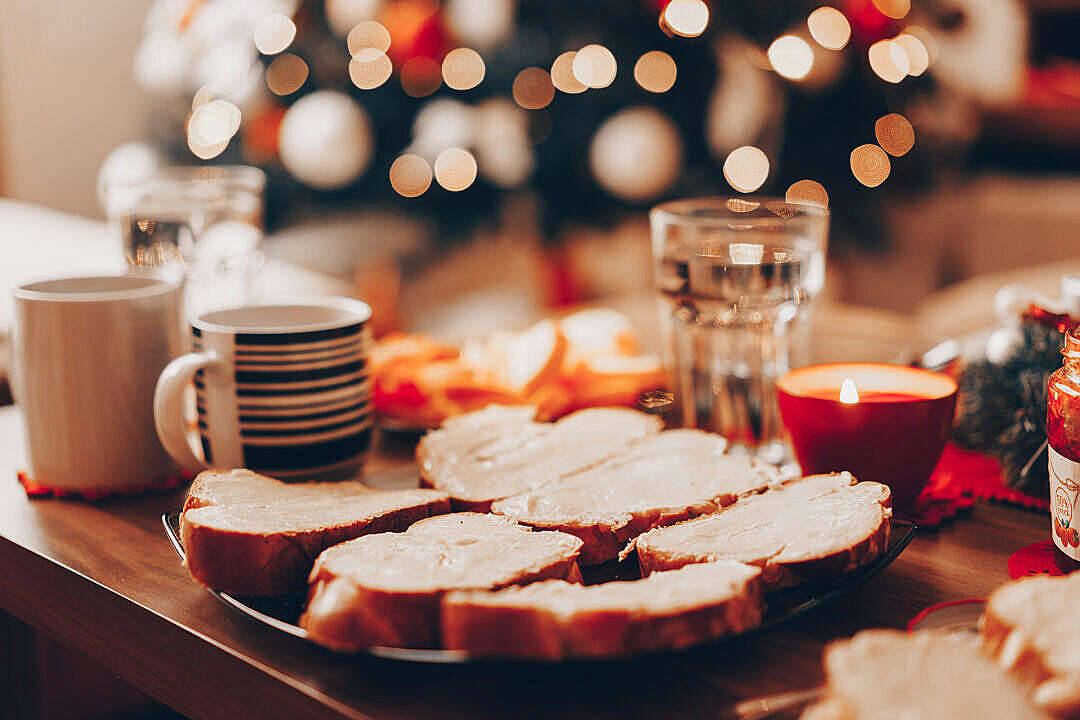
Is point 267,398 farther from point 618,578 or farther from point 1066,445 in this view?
point 1066,445

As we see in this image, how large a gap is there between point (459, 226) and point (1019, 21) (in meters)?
1.55

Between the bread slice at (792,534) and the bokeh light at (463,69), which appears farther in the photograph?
the bokeh light at (463,69)

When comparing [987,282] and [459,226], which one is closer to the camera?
[987,282]

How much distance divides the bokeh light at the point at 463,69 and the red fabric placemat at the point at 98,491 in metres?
1.63

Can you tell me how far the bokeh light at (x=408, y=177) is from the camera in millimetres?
2342

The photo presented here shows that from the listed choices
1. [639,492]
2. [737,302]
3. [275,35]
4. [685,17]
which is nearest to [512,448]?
[639,492]

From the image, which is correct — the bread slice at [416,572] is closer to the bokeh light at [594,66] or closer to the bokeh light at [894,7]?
the bokeh light at [594,66]

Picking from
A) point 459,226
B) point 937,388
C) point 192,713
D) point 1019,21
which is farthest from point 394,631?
point 1019,21

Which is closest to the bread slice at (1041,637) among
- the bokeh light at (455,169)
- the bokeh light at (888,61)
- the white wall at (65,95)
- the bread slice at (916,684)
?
the bread slice at (916,684)

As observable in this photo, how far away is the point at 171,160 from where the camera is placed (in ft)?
9.68

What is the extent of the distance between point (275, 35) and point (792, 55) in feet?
3.73

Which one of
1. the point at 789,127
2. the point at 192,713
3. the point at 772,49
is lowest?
the point at 192,713

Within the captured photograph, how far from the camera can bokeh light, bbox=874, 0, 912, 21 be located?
1977mm

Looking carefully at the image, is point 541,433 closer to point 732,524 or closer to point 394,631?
point 732,524
